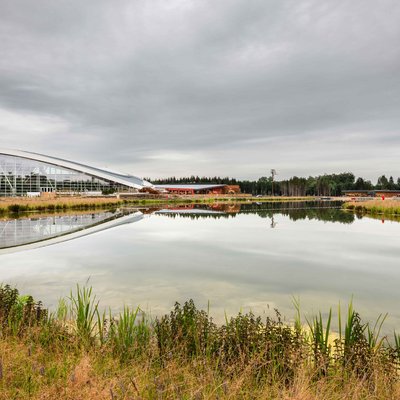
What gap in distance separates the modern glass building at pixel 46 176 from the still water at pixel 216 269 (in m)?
46.9

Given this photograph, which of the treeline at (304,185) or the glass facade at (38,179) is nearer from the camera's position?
the glass facade at (38,179)

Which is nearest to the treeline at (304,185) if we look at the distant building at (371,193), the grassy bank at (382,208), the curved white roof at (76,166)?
the distant building at (371,193)

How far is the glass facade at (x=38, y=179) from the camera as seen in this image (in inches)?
2263

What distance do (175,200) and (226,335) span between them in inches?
2316

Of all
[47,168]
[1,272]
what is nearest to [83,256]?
[1,272]

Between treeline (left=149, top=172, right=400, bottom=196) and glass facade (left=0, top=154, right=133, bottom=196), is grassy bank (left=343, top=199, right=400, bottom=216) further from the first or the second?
treeline (left=149, top=172, right=400, bottom=196)

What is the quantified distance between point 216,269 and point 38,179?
2314 inches

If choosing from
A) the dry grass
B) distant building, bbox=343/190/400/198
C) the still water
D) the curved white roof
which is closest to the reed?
the still water

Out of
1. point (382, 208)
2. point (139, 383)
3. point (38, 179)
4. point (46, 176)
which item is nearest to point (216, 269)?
point (139, 383)

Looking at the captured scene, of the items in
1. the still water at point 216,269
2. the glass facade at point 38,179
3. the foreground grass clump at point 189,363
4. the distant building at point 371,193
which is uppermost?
the glass facade at point 38,179

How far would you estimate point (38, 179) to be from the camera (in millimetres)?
60656

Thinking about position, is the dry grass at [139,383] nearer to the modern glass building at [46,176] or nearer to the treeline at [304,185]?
the modern glass building at [46,176]

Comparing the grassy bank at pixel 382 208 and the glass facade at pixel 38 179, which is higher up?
the glass facade at pixel 38 179

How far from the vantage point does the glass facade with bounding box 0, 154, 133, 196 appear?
57469 mm
